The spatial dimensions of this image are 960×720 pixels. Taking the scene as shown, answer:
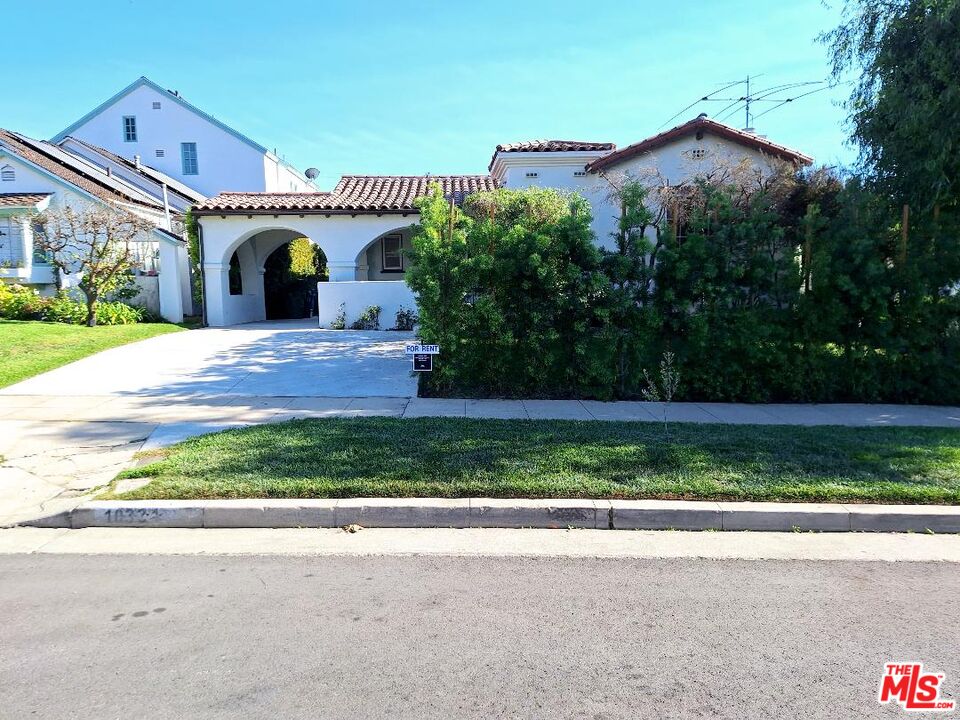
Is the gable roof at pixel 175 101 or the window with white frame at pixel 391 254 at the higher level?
the gable roof at pixel 175 101

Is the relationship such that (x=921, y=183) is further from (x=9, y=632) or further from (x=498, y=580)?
(x=9, y=632)

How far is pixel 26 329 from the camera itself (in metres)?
14.1

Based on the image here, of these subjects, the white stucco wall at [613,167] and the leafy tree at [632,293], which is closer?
the leafy tree at [632,293]

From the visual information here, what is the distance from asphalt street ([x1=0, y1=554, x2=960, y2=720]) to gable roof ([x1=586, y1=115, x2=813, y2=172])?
13.6 m

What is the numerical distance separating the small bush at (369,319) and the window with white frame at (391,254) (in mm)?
4956

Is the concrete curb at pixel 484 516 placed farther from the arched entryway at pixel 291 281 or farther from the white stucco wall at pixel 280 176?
the white stucco wall at pixel 280 176

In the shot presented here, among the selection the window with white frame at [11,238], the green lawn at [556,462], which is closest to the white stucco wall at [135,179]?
the window with white frame at [11,238]

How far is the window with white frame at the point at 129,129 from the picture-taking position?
107 ft

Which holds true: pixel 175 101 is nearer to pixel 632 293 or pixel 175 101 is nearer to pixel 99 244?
pixel 99 244

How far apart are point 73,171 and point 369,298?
51.9ft

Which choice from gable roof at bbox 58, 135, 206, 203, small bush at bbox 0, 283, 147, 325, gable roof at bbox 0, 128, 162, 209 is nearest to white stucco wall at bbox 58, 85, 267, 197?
gable roof at bbox 58, 135, 206, 203

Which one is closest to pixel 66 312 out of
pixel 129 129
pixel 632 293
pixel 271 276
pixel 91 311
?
pixel 91 311

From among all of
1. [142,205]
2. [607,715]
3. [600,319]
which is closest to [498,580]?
[607,715]

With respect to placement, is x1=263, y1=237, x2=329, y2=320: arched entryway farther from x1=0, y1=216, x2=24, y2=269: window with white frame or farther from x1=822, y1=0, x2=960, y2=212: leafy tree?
x1=822, y1=0, x2=960, y2=212: leafy tree
